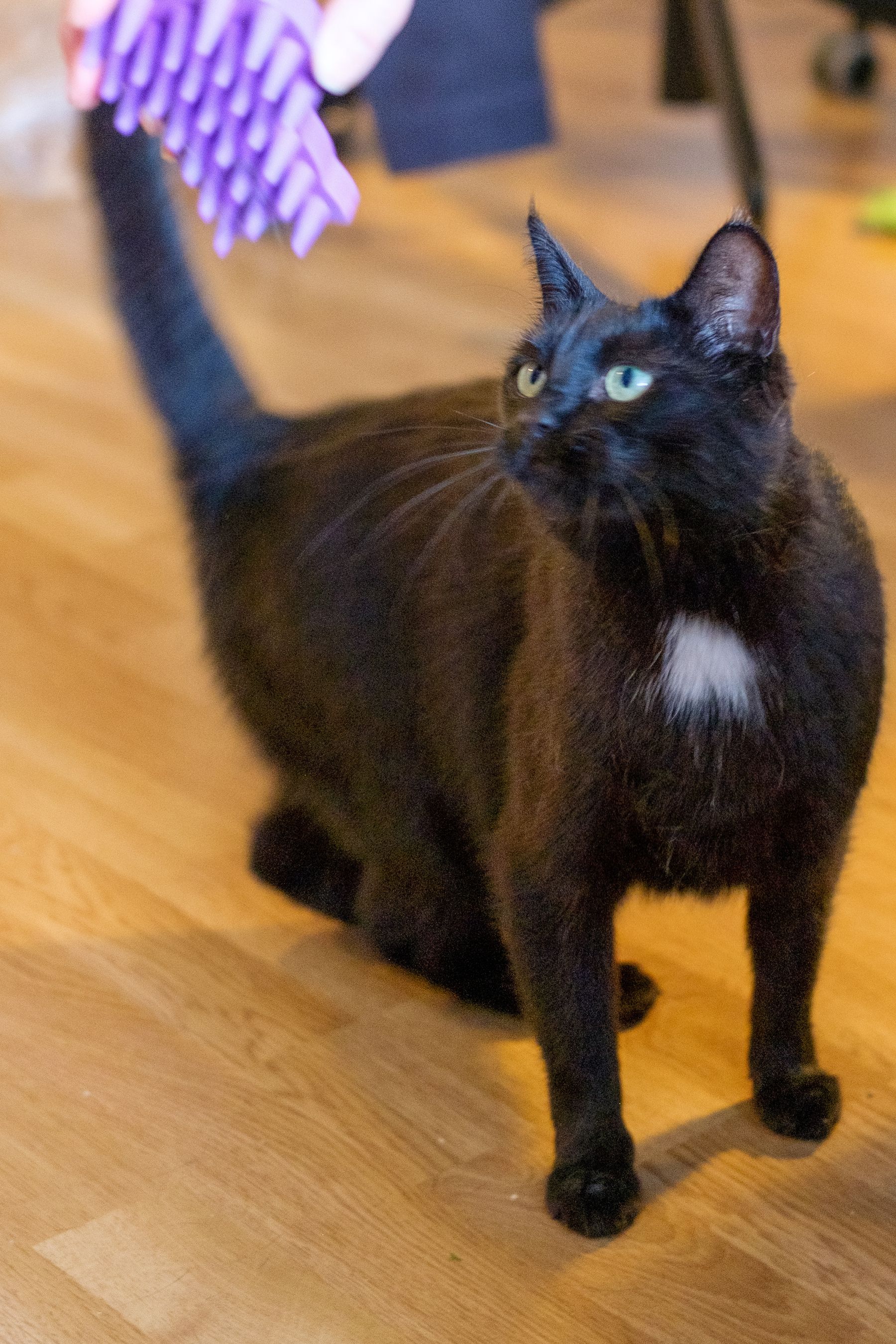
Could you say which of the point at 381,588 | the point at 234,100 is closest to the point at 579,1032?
the point at 381,588

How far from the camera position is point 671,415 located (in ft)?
2.79

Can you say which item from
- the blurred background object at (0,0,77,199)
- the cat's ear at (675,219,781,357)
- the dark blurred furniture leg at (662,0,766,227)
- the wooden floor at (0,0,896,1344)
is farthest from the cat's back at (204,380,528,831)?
the blurred background object at (0,0,77,199)

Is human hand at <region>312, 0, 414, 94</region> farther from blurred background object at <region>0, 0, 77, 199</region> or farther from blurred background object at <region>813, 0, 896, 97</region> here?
blurred background object at <region>813, 0, 896, 97</region>

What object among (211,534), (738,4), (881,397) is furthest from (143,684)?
(738,4)

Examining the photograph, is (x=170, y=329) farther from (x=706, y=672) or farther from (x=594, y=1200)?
(x=594, y=1200)

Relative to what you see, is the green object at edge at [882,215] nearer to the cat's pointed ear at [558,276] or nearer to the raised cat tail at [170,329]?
the raised cat tail at [170,329]

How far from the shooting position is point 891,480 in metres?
2.00

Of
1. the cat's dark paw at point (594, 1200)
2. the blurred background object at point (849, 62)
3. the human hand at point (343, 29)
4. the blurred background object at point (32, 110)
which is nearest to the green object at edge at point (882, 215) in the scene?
the blurred background object at point (849, 62)

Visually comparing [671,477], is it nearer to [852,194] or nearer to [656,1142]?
[656,1142]

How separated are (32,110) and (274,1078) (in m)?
2.92

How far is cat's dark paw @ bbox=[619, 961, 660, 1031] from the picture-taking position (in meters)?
1.17

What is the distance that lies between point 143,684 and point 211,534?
0.42 m

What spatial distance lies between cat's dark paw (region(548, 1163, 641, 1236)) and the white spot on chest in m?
0.31

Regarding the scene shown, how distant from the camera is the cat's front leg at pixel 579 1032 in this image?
98 centimetres
